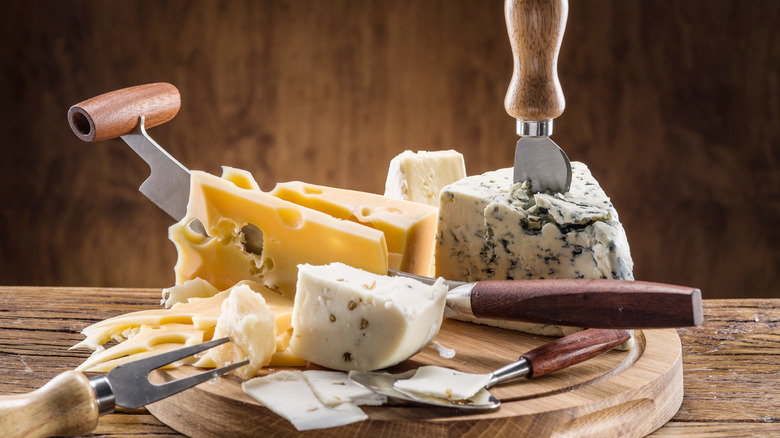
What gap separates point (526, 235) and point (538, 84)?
32 cm

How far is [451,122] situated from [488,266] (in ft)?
4.11

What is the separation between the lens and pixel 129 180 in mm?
3109

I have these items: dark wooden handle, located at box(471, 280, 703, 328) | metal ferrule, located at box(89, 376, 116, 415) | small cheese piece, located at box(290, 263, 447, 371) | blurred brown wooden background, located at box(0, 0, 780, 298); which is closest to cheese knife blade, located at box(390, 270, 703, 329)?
dark wooden handle, located at box(471, 280, 703, 328)

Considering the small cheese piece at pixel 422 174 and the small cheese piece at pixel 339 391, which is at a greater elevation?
the small cheese piece at pixel 422 174

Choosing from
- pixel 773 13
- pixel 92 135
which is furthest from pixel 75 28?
pixel 773 13

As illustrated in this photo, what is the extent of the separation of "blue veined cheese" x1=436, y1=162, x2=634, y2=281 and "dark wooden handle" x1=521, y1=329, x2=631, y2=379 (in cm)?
15

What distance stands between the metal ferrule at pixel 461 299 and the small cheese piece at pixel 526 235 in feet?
0.61

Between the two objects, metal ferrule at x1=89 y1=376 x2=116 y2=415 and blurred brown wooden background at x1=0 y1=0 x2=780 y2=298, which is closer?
metal ferrule at x1=89 y1=376 x2=116 y2=415

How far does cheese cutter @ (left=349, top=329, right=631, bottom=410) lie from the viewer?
1.38 meters

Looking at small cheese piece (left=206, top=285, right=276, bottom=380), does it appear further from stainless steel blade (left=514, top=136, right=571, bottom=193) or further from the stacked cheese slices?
stainless steel blade (left=514, top=136, right=571, bottom=193)

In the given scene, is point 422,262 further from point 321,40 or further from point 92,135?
point 321,40

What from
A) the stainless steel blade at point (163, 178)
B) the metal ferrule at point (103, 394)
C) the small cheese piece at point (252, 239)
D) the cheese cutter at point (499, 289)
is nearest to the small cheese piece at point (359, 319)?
the cheese cutter at point (499, 289)

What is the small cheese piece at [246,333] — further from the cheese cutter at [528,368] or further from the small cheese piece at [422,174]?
the small cheese piece at [422,174]

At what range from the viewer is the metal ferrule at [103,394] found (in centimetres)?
129
